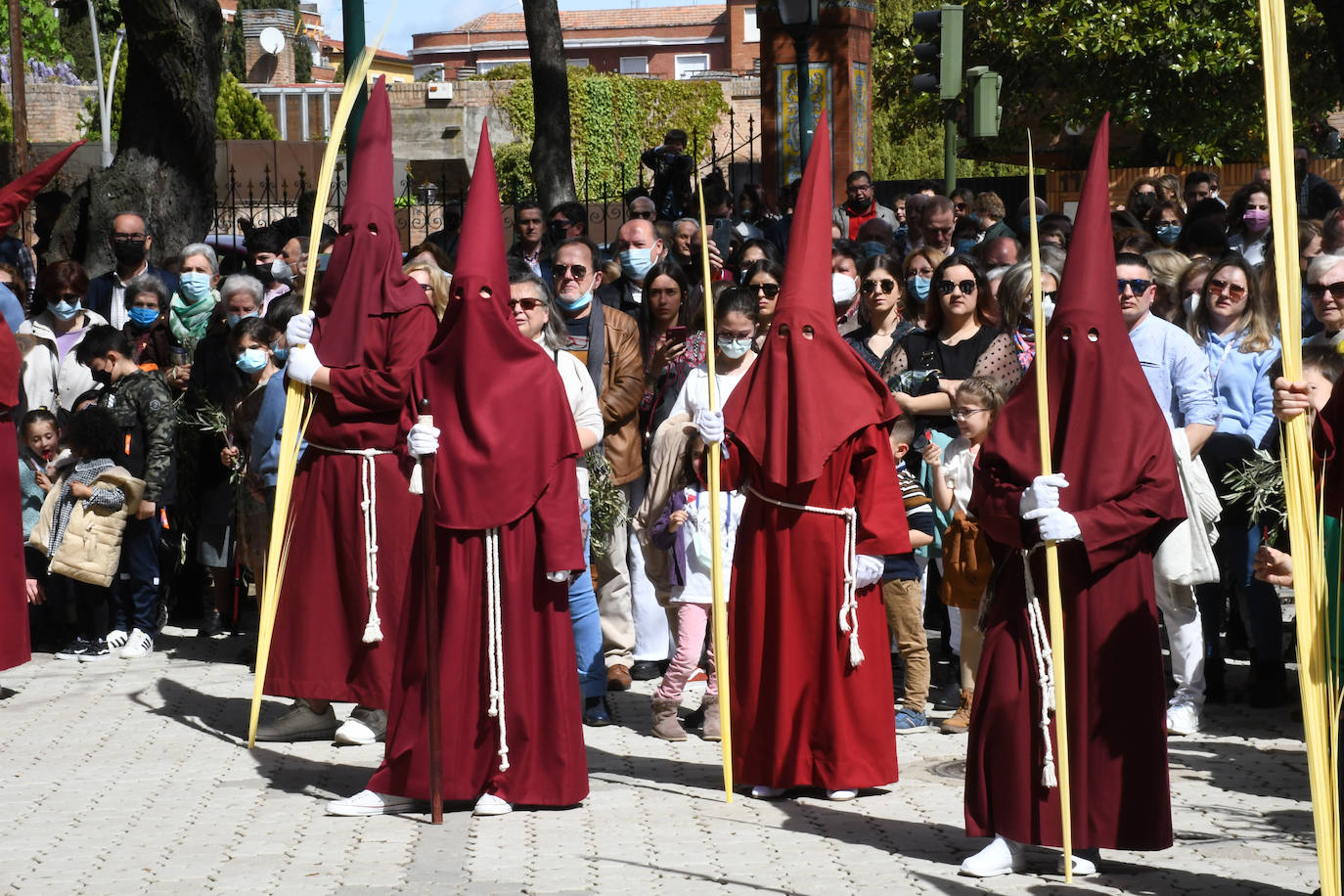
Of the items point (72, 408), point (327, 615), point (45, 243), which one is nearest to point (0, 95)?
point (45, 243)

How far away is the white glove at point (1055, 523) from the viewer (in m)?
5.68

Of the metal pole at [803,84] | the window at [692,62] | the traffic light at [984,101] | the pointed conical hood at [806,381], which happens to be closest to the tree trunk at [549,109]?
the metal pole at [803,84]

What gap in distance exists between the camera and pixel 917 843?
6.41m

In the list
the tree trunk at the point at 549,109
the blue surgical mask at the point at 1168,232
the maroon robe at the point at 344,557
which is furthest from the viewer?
the tree trunk at the point at 549,109

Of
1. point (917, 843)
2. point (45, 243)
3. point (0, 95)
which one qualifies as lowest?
point (917, 843)

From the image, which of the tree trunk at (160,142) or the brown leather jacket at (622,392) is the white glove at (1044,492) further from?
the tree trunk at (160,142)

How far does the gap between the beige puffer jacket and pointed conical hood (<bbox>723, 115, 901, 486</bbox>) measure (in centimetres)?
423

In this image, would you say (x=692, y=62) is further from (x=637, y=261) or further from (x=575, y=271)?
(x=575, y=271)

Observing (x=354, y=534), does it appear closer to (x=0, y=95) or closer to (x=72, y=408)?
(x=72, y=408)

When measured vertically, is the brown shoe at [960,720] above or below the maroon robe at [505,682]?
below

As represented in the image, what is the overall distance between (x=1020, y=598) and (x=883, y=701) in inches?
50.2

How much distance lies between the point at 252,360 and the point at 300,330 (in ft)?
6.51

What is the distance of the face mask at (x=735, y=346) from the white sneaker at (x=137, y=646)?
400 centimetres

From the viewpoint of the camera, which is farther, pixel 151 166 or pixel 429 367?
pixel 151 166
